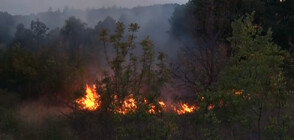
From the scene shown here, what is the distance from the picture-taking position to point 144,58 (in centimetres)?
1056

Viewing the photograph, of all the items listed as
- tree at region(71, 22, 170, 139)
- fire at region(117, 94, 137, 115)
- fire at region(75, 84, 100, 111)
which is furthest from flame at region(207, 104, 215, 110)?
fire at region(75, 84, 100, 111)

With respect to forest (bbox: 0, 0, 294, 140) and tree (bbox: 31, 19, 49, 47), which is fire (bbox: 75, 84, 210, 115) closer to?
forest (bbox: 0, 0, 294, 140)

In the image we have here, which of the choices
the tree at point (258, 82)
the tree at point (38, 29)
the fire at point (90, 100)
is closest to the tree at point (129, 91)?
the fire at point (90, 100)

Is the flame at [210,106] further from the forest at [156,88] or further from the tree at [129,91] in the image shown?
the tree at [129,91]

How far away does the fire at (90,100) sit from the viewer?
11.6 meters

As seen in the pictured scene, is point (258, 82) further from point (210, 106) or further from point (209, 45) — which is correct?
point (209, 45)

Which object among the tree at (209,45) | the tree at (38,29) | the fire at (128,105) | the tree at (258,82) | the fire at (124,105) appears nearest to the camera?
the tree at (258,82)

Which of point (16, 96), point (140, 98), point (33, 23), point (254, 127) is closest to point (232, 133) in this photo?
point (254, 127)

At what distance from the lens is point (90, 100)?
39.0ft

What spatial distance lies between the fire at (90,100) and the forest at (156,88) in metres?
0.03

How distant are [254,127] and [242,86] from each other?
1.32m

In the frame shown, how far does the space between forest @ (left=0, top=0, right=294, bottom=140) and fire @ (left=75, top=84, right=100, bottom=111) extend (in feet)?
0.09

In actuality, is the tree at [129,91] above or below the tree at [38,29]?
below

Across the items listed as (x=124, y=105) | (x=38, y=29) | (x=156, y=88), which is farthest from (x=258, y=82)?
(x=38, y=29)
